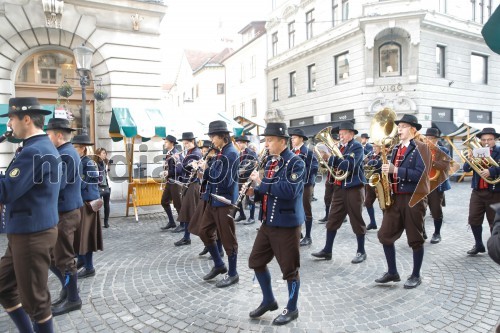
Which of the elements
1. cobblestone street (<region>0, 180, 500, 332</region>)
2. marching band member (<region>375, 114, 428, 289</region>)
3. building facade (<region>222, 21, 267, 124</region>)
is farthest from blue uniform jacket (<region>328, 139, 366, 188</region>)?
building facade (<region>222, 21, 267, 124</region>)

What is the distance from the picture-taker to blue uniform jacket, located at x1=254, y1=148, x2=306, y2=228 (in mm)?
3900

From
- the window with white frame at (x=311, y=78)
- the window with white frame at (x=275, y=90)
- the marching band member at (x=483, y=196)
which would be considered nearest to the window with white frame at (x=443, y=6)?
the window with white frame at (x=311, y=78)

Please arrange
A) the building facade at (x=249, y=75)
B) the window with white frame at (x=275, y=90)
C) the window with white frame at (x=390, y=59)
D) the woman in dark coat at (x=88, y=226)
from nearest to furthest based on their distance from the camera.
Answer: the woman in dark coat at (x=88, y=226), the window with white frame at (x=390, y=59), the window with white frame at (x=275, y=90), the building facade at (x=249, y=75)

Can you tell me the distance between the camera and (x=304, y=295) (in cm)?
470

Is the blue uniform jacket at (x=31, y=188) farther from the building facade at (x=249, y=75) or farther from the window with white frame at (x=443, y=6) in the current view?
the building facade at (x=249, y=75)

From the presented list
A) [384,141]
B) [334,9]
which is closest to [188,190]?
[384,141]

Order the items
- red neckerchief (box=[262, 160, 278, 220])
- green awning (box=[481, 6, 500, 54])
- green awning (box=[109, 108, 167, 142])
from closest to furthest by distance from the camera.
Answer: green awning (box=[481, 6, 500, 54]) < red neckerchief (box=[262, 160, 278, 220]) < green awning (box=[109, 108, 167, 142])

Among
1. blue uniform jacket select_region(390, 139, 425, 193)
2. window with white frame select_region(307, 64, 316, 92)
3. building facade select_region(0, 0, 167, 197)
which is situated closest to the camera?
blue uniform jacket select_region(390, 139, 425, 193)

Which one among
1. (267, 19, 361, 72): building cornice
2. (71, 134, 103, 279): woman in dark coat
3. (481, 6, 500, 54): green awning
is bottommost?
(71, 134, 103, 279): woman in dark coat

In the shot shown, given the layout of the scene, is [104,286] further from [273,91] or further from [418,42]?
[273,91]

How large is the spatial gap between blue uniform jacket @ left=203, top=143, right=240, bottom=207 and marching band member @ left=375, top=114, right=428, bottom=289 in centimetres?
220

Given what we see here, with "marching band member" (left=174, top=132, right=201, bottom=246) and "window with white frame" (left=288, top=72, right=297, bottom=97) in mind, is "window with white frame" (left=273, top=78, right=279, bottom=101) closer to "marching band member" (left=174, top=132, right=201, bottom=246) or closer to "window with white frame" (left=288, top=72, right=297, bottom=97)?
"window with white frame" (left=288, top=72, right=297, bottom=97)

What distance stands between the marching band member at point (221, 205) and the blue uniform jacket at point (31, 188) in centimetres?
223

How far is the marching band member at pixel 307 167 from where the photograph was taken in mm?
7045
